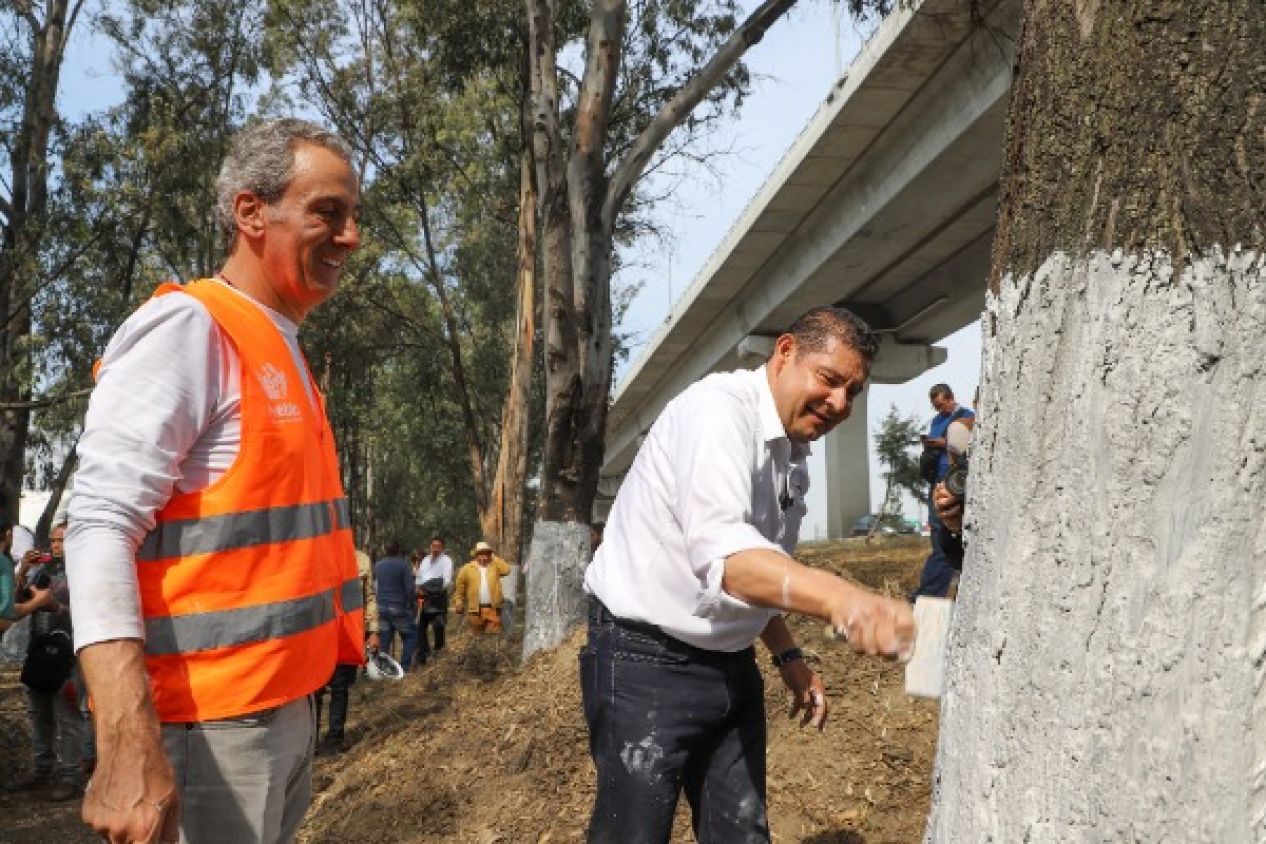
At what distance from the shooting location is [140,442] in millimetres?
1866

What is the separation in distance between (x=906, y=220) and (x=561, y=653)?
32.3ft

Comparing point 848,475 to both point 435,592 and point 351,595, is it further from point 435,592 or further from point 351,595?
point 351,595

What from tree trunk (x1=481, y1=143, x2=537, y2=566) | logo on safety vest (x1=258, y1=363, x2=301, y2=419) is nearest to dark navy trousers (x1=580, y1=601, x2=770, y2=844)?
logo on safety vest (x1=258, y1=363, x2=301, y2=419)

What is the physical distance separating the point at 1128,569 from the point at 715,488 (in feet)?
3.19

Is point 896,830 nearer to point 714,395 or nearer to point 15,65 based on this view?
point 714,395

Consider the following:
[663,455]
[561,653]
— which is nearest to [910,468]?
[561,653]

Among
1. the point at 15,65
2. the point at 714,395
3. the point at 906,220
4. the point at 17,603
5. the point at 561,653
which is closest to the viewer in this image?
the point at 714,395

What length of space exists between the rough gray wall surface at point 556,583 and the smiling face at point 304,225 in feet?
23.1

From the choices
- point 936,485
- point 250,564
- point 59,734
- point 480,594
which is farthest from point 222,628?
point 480,594

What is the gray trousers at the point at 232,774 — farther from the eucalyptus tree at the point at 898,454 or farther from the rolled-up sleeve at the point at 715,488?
the eucalyptus tree at the point at 898,454

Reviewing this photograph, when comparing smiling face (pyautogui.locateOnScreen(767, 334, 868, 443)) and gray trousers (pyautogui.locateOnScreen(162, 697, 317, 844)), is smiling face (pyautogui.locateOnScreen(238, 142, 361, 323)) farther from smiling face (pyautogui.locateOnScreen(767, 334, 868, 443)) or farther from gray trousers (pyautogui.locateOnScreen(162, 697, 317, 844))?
smiling face (pyautogui.locateOnScreen(767, 334, 868, 443))

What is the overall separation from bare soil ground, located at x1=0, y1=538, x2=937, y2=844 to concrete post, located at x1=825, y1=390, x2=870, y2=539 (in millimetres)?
20428

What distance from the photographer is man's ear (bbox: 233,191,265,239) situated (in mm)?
2188

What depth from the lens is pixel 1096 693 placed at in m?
1.75
